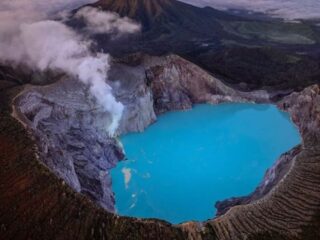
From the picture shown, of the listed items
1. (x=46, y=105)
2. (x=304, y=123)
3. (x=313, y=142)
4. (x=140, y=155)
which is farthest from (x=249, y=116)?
A: (x=46, y=105)

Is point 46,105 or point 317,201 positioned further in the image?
point 46,105

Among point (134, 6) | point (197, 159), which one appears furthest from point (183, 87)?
point (134, 6)

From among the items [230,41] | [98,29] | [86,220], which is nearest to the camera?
[86,220]

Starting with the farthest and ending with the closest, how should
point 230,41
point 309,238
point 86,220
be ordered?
point 230,41
point 86,220
point 309,238

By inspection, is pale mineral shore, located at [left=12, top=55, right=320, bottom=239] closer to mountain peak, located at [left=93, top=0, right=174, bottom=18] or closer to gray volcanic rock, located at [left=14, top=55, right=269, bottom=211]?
gray volcanic rock, located at [left=14, top=55, right=269, bottom=211]

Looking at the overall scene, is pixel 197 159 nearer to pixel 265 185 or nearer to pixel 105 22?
pixel 265 185

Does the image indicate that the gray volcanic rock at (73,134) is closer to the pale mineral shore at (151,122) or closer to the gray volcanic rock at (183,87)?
the pale mineral shore at (151,122)

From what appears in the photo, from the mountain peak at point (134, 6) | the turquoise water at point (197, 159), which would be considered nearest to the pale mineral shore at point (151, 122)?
the turquoise water at point (197, 159)

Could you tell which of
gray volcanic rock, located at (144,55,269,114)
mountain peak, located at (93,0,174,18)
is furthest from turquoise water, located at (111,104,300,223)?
mountain peak, located at (93,0,174,18)

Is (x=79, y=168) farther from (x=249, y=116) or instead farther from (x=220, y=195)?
(x=249, y=116)
